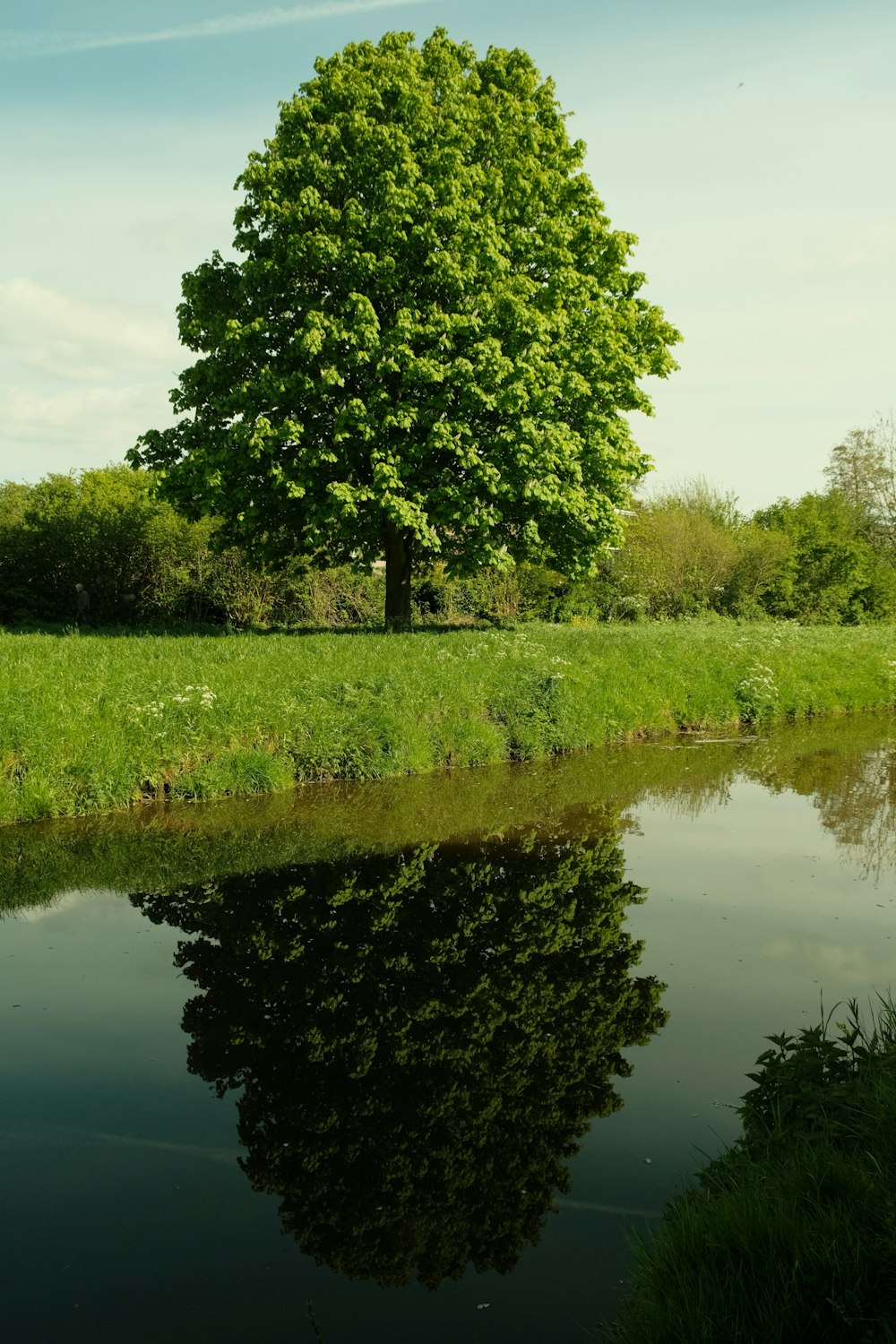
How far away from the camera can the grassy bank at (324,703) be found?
11.9 m

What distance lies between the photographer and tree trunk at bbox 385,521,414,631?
24.2 metres

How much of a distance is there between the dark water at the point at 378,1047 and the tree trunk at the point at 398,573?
1317cm

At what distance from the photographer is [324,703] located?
14.1 m

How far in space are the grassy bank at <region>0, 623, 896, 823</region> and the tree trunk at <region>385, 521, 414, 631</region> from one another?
3323 millimetres

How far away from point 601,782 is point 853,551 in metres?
35.3

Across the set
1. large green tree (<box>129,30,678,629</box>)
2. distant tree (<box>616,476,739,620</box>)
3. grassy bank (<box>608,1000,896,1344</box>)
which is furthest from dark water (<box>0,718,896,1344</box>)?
distant tree (<box>616,476,739,620</box>)

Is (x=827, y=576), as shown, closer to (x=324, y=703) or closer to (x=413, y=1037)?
(x=324, y=703)

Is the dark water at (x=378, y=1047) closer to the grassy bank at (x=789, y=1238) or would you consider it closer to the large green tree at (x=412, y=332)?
the grassy bank at (x=789, y=1238)

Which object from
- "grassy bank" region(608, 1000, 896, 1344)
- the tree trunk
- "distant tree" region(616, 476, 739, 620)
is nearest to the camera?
"grassy bank" region(608, 1000, 896, 1344)

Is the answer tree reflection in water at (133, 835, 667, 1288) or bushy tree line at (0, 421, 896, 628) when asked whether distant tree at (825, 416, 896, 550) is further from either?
tree reflection in water at (133, 835, 667, 1288)

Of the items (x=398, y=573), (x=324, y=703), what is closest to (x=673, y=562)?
(x=398, y=573)

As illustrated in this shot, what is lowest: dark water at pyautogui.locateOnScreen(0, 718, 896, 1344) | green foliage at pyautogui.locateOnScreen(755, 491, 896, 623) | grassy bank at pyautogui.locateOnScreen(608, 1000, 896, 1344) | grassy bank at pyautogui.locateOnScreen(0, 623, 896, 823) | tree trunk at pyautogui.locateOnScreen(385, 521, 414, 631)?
dark water at pyautogui.locateOnScreen(0, 718, 896, 1344)

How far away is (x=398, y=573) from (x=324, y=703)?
10.8 meters

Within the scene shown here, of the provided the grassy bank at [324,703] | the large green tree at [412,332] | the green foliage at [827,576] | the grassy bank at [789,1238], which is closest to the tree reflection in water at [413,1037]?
the grassy bank at [789,1238]
